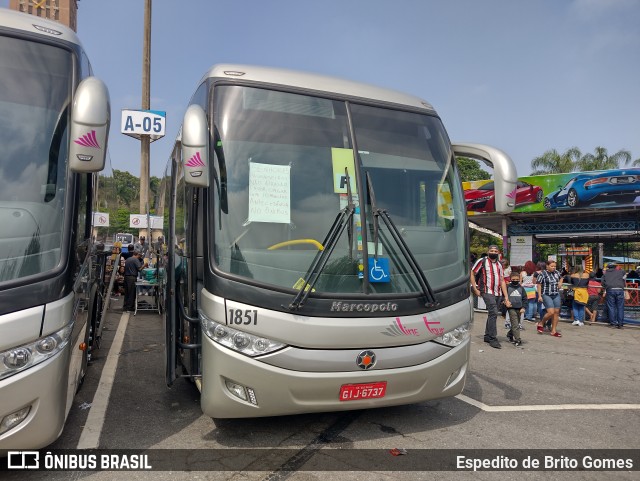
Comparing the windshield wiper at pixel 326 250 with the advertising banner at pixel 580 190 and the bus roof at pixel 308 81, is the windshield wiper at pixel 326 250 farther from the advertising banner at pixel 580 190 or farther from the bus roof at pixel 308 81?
the advertising banner at pixel 580 190

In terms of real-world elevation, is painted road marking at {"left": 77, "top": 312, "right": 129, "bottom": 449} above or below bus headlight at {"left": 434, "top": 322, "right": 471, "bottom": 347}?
below

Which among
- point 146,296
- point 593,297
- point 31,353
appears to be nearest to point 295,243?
point 31,353

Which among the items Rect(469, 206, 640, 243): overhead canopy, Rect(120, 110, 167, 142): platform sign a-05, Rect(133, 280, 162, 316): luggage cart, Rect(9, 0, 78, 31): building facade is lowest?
Rect(133, 280, 162, 316): luggage cart

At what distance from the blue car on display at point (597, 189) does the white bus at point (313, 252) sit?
13.3m

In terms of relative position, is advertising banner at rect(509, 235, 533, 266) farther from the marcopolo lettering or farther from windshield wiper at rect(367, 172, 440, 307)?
the marcopolo lettering

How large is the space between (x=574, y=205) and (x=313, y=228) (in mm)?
14979

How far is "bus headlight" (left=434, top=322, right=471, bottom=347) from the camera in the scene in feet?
13.9

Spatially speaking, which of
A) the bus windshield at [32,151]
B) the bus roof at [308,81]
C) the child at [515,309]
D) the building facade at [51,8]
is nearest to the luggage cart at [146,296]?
the child at [515,309]

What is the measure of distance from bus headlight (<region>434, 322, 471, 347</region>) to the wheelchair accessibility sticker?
717 millimetres

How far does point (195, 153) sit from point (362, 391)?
7.21 feet

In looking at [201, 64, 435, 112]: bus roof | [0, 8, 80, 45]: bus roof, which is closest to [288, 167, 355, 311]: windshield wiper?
[201, 64, 435, 112]: bus roof

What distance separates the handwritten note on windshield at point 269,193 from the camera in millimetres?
3965

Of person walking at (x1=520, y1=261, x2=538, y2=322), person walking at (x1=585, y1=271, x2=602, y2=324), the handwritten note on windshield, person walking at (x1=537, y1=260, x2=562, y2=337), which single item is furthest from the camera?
person walking at (x1=585, y1=271, x2=602, y2=324)

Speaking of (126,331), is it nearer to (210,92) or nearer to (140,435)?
(140,435)
